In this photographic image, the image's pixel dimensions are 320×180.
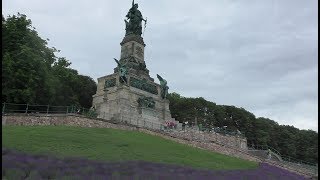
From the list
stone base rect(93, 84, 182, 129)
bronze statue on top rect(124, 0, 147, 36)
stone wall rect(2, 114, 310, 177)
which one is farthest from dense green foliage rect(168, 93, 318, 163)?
stone wall rect(2, 114, 310, 177)

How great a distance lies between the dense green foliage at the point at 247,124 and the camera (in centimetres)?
7719

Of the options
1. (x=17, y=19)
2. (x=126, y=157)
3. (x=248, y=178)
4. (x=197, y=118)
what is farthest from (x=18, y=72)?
(x=197, y=118)

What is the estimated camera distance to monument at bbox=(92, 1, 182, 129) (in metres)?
44.3

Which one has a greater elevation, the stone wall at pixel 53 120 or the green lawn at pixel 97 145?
the stone wall at pixel 53 120

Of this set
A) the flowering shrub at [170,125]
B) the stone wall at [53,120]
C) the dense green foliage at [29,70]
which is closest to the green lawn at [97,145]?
the stone wall at [53,120]

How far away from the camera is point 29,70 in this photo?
41344 mm

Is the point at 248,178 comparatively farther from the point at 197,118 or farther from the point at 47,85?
the point at 197,118

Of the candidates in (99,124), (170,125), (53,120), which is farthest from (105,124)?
(170,125)

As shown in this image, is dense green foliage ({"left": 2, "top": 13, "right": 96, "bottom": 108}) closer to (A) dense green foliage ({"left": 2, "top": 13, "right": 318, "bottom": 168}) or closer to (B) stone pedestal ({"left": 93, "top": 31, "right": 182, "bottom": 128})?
(A) dense green foliage ({"left": 2, "top": 13, "right": 318, "bottom": 168})

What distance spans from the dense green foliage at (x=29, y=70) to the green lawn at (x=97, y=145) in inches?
318

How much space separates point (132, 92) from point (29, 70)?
10801mm

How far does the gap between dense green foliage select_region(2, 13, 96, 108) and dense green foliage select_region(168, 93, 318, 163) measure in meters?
29.0

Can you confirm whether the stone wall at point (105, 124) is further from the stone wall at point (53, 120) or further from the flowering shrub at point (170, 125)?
the flowering shrub at point (170, 125)

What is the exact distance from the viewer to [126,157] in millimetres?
24516
